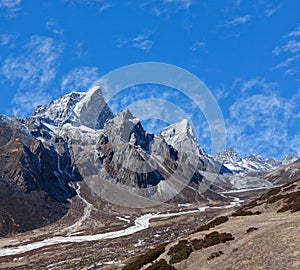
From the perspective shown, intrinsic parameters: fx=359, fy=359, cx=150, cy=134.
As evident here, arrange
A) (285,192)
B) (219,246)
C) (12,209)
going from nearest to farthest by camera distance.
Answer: (219,246)
(285,192)
(12,209)

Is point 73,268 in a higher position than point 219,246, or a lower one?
lower

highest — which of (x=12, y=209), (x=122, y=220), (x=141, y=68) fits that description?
(x=141, y=68)

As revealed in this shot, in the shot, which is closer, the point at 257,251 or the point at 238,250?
the point at 257,251

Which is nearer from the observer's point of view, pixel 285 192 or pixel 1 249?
pixel 285 192

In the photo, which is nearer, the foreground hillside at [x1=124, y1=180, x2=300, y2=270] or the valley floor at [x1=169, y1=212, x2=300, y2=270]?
the valley floor at [x1=169, y1=212, x2=300, y2=270]

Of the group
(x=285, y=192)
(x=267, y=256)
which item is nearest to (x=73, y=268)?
(x=285, y=192)

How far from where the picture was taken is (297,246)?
79.0 ft

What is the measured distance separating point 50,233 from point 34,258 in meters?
54.9

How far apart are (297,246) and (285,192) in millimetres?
28461

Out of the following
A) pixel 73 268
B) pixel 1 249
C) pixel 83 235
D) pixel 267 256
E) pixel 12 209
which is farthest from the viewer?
pixel 12 209

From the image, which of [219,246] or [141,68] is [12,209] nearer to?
[141,68]

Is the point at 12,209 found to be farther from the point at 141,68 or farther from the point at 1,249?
the point at 141,68

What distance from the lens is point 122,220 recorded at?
160 metres

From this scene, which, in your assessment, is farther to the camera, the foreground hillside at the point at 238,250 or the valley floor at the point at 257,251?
the foreground hillside at the point at 238,250
